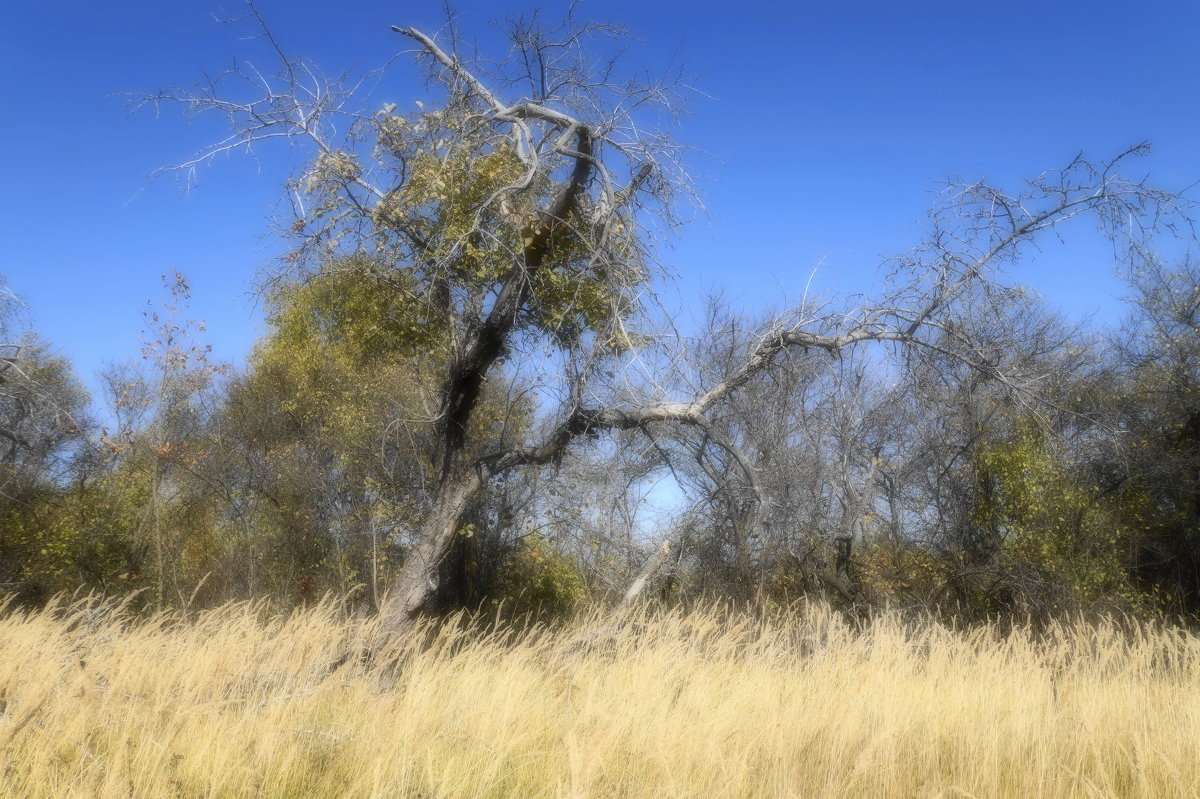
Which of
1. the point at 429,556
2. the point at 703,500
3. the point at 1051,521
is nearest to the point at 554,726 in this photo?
the point at 429,556

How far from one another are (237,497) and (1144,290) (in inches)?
761

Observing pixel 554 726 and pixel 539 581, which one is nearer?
pixel 554 726

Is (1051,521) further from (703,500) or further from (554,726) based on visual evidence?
(554,726)

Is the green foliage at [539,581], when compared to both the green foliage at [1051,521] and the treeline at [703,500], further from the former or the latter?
the green foliage at [1051,521]

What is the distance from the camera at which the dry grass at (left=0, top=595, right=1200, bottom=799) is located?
397cm

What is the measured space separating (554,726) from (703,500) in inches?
348

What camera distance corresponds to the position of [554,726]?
15.6 feet

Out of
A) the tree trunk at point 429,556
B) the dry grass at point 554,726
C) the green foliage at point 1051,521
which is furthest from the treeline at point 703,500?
the dry grass at point 554,726

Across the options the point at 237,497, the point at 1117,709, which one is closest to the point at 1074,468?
the point at 1117,709

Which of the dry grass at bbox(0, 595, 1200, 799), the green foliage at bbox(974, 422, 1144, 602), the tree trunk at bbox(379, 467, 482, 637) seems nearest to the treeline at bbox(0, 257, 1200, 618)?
the green foliage at bbox(974, 422, 1144, 602)

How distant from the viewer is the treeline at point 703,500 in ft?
46.4

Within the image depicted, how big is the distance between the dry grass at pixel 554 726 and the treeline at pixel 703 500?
6.57 m

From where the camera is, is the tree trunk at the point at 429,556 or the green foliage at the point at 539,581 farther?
the green foliage at the point at 539,581

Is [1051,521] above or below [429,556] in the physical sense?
above
